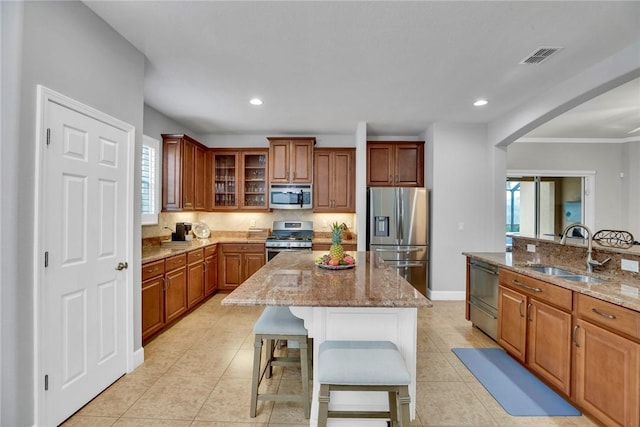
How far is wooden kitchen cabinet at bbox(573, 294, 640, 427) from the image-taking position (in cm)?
165

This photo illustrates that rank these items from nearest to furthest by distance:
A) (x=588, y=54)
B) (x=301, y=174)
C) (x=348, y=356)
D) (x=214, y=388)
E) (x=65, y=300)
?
(x=348, y=356) < (x=65, y=300) < (x=214, y=388) < (x=588, y=54) < (x=301, y=174)

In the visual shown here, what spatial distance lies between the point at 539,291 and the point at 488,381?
2.72 feet

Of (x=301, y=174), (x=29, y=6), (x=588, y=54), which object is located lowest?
(x=301, y=174)

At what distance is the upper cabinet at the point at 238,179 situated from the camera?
17.2 feet

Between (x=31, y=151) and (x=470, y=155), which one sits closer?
(x=31, y=151)

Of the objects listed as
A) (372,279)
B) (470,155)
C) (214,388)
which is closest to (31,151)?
(214,388)

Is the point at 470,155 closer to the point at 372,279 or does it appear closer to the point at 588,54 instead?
the point at 588,54

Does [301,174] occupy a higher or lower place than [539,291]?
higher

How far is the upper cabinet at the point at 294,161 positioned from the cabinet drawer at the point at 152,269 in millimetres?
2345

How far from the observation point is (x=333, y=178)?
5.16 metres

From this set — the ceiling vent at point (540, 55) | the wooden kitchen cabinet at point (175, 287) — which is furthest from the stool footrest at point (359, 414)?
the ceiling vent at point (540, 55)

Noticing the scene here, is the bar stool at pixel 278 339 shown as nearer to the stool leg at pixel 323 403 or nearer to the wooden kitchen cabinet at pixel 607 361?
the stool leg at pixel 323 403

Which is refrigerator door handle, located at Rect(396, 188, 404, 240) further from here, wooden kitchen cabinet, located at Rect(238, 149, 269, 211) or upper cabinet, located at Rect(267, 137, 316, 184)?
wooden kitchen cabinet, located at Rect(238, 149, 269, 211)

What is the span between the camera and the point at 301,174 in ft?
16.8
